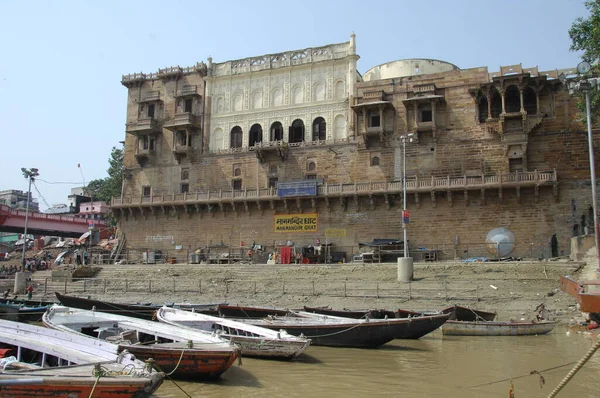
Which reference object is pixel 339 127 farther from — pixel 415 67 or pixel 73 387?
pixel 73 387

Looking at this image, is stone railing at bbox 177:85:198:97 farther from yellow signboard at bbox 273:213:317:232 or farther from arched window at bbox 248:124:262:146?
yellow signboard at bbox 273:213:317:232

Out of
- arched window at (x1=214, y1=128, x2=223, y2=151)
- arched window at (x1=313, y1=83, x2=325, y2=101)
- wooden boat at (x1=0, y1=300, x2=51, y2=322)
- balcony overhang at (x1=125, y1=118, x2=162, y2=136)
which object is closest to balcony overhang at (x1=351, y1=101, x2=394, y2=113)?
arched window at (x1=313, y1=83, x2=325, y2=101)

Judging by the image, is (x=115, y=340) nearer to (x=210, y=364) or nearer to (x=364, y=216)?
(x=210, y=364)

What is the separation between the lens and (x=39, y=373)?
812 centimetres

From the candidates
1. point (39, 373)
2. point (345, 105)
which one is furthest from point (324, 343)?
point (345, 105)

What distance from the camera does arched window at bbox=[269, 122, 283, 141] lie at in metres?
41.4

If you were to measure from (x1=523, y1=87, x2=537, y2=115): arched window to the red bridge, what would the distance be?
135 feet

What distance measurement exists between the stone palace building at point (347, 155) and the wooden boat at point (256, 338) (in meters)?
17.4

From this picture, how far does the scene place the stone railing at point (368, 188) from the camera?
32.4 m

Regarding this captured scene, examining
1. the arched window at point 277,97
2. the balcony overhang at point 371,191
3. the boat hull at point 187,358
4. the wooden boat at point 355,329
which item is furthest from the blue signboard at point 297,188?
the boat hull at point 187,358

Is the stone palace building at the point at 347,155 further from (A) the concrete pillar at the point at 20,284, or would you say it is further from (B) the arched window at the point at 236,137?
(A) the concrete pillar at the point at 20,284

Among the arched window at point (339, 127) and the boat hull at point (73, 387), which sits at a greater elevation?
the arched window at point (339, 127)

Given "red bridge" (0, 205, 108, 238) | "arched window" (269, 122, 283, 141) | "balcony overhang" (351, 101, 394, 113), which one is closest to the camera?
"balcony overhang" (351, 101, 394, 113)

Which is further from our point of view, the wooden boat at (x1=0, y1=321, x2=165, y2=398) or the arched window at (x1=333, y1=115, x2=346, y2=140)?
the arched window at (x1=333, y1=115, x2=346, y2=140)
